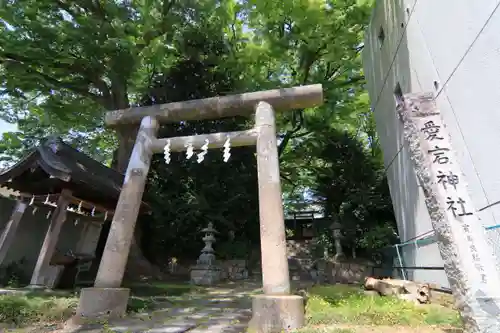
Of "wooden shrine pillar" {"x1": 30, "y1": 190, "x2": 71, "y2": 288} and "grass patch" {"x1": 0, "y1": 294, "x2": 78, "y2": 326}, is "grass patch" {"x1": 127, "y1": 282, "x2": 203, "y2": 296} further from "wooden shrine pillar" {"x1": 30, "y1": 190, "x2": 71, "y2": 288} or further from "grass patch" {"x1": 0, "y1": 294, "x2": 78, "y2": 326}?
"grass patch" {"x1": 0, "y1": 294, "x2": 78, "y2": 326}

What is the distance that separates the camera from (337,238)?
1335cm

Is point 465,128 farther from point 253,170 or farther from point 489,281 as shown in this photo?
point 253,170

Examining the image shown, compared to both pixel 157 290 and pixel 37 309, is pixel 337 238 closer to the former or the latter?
pixel 157 290

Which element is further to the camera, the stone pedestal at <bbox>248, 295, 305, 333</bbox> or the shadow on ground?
the shadow on ground

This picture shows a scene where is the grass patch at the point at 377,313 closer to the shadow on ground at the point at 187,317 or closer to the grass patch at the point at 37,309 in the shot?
the shadow on ground at the point at 187,317

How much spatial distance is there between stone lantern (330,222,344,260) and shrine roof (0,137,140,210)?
8.56 meters

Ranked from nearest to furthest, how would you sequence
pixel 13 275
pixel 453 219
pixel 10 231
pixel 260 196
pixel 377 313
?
1. pixel 453 219
2. pixel 377 313
3. pixel 260 196
4. pixel 10 231
5. pixel 13 275

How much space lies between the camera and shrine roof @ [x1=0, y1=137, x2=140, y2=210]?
7.65 meters

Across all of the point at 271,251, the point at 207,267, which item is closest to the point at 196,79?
the point at 207,267

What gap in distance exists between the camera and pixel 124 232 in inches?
246

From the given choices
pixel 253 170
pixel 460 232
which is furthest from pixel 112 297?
pixel 253 170

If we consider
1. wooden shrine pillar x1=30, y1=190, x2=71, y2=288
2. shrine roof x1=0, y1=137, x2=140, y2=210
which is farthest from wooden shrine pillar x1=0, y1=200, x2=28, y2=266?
wooden shrine pillar x1=30, y1=190, x2=71, y2=288

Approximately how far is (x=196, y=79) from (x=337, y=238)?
912 cm

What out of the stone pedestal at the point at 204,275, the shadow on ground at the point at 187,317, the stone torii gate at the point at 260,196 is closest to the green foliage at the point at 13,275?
the shadow on ground at the point at 187,317
